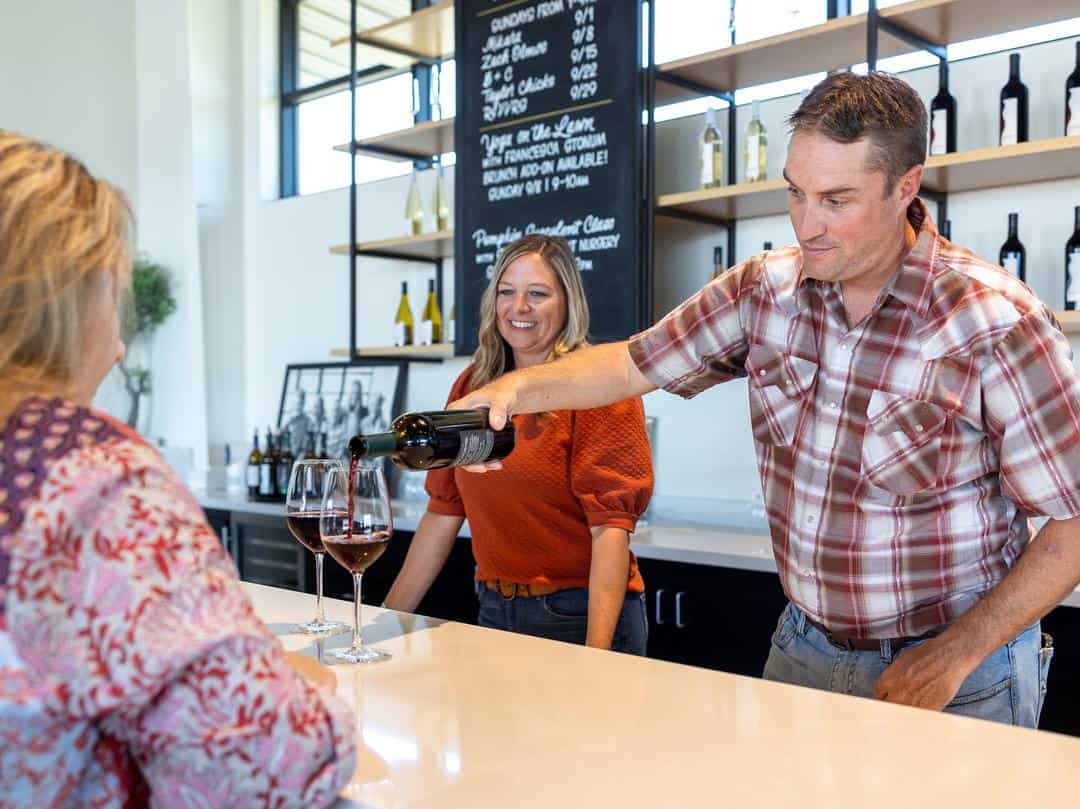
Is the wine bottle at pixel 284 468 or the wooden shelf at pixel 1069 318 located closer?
the wooden shelf at pixel 1069 318

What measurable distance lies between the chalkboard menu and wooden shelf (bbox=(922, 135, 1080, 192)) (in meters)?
0.85

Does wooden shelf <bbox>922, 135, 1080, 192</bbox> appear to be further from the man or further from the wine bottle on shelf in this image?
the wine bottle on shelf

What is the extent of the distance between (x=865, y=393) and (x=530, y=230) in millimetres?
2061

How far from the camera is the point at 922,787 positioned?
2.99 feet

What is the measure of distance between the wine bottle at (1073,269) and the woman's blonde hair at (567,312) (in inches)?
47.5

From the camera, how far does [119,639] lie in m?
0.66

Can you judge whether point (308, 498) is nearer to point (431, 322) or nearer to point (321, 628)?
point (321, 628)

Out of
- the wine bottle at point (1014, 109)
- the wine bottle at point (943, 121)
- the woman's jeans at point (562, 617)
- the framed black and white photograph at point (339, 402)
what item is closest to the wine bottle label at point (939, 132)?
the wine bottle at point (943, 121)

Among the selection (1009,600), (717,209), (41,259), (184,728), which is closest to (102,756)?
(184,728)

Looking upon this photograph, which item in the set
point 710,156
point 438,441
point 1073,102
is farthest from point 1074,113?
point 438,441

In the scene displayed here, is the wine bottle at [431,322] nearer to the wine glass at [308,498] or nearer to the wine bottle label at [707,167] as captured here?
the wine bottle label at [707,167]

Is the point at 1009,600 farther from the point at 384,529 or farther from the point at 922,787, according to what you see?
the point at 384,529

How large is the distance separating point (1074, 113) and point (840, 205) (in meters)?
1.41

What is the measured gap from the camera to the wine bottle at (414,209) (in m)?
4.11
